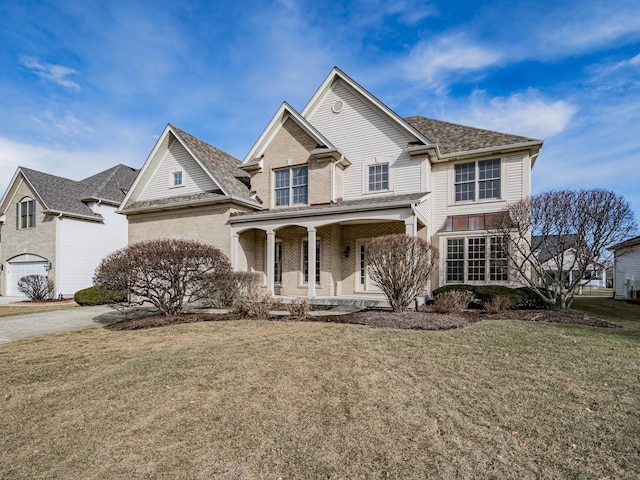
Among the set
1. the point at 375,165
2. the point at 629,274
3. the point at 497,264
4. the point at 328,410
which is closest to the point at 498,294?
the point at 497,264

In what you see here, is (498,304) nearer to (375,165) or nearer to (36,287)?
(375,165)

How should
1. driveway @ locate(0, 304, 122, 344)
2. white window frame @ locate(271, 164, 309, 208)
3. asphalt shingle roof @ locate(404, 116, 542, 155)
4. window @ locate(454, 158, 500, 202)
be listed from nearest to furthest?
driveway @ locate(0, 304, 122, 344) < asphalt shingle roof @ locate(404, 116, 542, 155) < window @ locate(454, 158, 500, 202) < white window frame @ locate(271, 164, 309, 208)

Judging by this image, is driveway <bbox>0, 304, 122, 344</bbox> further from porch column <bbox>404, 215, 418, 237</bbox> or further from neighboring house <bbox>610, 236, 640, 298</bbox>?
neighboring house <bbox>610, 236, 640, 298</bbox>

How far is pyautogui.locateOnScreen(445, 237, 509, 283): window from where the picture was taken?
14071 millimetres

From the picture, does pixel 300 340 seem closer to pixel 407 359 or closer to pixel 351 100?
pixel 407 359

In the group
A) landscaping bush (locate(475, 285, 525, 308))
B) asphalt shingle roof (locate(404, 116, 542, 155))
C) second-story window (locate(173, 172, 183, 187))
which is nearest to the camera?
landscaping bush (locate(475, 285, 525, 308))

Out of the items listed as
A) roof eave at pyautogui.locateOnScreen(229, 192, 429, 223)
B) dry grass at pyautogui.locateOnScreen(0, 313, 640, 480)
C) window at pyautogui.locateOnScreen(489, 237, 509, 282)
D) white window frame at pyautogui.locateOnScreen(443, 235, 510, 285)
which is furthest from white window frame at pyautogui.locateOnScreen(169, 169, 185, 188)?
window at pyautogui.locateOnScreen(489, 237, 509, 282)

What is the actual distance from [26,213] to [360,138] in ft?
76.2

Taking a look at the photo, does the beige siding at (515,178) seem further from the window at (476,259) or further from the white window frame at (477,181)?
the window at (476,259)

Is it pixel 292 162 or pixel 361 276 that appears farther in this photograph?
pixel 292 162

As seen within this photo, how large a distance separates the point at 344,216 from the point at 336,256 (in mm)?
2588

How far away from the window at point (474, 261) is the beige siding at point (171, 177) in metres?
11.5

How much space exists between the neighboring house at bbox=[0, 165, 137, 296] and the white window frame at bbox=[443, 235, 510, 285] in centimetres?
2103

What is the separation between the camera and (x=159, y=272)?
10.3 metres
